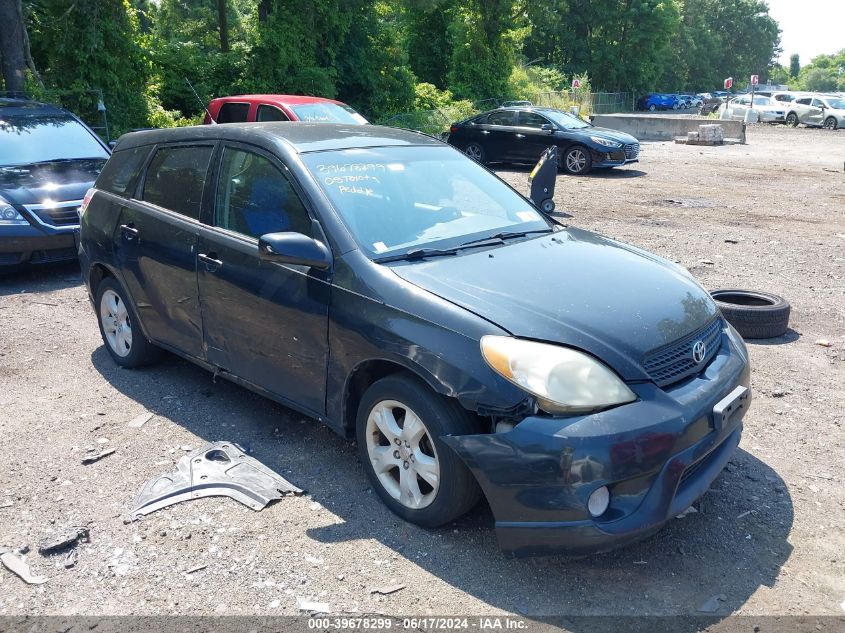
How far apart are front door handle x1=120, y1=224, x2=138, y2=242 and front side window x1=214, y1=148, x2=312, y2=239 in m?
0.89

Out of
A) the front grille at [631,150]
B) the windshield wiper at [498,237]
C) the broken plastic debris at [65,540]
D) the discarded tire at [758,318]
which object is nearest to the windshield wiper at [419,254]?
the windshield wiper at [498,237]

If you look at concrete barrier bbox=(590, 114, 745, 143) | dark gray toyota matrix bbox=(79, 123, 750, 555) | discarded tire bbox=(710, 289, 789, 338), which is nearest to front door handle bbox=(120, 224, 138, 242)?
dark gray toyota matrix bbox=(79, 123, 750, 555)

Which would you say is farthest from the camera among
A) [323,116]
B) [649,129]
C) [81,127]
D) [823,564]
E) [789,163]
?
[649,129]

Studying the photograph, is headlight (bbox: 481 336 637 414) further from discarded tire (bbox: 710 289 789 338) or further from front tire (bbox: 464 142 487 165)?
front tire (bbox: 464 142 487 165)

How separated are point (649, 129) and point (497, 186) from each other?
26.4 metres

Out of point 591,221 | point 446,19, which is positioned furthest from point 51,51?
point 446,19

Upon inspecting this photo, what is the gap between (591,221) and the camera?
11.7 meters

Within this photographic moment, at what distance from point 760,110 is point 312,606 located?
136ft

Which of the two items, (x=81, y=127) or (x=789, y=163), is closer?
(x=81, y=127)

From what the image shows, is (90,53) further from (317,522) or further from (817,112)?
(817,112)

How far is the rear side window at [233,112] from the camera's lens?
13250 mm

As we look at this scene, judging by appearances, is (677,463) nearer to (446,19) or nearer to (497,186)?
(497,186)

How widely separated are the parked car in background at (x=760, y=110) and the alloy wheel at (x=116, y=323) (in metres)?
37.2

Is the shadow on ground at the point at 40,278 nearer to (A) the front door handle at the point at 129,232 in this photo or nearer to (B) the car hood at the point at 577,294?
(A) the front door handle at the point at 129,232
